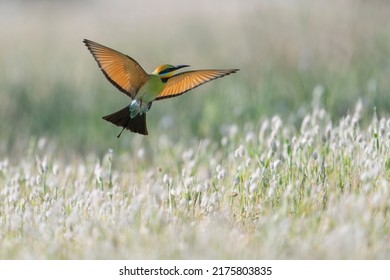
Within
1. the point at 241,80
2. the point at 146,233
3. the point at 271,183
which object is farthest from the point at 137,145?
Answer: the point at 146,233

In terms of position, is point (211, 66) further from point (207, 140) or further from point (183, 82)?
point (183, 82)

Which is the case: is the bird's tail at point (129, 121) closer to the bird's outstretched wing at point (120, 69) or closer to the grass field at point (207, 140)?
the bird's outstretched wing at point (120, 69)

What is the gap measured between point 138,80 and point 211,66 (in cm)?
567

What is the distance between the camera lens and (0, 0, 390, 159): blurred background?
26.2 ft

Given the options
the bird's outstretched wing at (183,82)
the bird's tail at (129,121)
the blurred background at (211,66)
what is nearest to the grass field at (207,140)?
the blurred background at (211,66)

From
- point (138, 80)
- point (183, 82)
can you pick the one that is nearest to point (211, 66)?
point (183, 82)

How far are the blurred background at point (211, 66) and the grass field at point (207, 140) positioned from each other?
0.07ft

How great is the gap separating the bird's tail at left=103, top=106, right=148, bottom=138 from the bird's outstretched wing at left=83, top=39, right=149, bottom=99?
0.10m

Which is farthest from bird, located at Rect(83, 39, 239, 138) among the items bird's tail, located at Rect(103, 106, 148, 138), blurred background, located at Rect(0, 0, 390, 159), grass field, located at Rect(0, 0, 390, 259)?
blurred background, located at Rect(0, 0, 390, 159)

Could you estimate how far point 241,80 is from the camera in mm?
9141

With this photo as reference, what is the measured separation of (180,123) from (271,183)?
11.6ft

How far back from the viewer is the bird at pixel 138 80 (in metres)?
4.20
